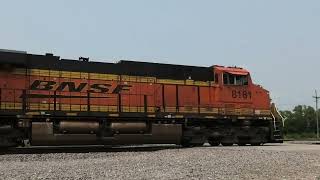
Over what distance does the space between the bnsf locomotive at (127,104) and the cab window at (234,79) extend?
1.8 inches

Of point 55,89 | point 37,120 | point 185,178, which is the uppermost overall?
point 55,89

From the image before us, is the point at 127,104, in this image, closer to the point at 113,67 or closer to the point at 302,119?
the point at 113,67

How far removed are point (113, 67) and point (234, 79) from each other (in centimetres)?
569

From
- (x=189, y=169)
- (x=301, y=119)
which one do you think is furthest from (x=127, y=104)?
(x=301, y=119)

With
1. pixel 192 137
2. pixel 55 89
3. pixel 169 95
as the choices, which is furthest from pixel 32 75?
pixel 192 137

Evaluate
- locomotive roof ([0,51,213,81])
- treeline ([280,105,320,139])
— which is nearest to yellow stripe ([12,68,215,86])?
locomotive roof ([0,51,213,81])

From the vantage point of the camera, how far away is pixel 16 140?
51.9ft

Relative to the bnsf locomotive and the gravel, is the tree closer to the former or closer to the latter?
the bnsf locomotive

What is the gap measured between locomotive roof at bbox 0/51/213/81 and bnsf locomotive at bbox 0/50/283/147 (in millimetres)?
35

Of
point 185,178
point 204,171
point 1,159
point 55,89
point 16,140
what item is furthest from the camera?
point 55,89

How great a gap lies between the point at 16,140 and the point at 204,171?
876cm

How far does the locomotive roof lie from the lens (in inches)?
639

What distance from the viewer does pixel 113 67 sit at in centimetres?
1816

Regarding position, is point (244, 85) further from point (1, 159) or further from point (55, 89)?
point (1, 159)
